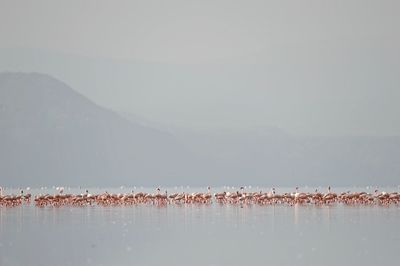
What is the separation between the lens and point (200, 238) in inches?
1294

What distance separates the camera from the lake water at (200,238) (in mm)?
27125

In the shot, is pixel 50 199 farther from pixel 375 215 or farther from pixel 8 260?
pixel 8 260

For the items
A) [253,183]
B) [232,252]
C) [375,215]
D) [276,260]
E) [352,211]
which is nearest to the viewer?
[276,260]

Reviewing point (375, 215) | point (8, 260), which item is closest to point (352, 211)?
point (375, 215)

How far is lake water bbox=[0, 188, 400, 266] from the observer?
27.1 m

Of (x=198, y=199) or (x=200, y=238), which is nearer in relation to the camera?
(x=200, y=238)

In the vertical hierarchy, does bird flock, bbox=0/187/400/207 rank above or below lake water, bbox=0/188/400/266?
above

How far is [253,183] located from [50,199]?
458 feet

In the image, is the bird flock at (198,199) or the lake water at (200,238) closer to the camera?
the lake water at (200,238)

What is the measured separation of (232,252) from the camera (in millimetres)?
28547

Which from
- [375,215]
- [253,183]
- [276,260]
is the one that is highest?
[253,183]

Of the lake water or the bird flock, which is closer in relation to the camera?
the lake water

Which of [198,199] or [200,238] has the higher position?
[198,199]

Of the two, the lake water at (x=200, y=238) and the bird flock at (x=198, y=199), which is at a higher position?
the bird flock at (x=198, y=199)
